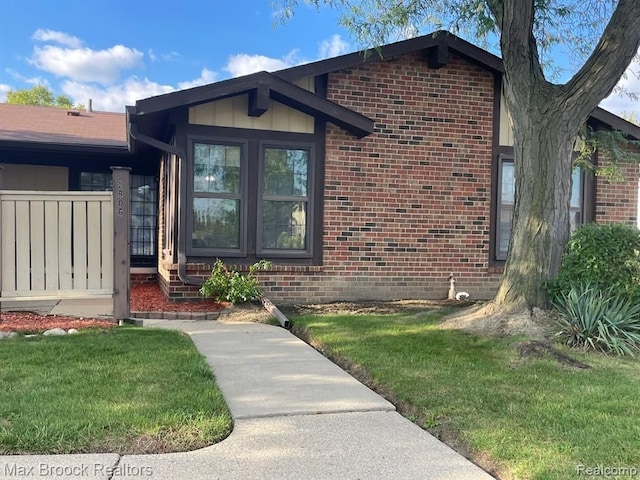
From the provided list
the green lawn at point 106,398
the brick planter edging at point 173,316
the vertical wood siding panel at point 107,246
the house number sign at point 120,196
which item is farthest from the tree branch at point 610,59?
the vertical wood siding panel at point 107,246

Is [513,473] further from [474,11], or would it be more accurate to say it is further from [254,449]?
[474,11]

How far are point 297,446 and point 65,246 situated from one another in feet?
15.6

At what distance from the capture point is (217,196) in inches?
324

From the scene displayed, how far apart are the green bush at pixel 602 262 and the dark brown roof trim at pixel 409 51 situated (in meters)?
4.03

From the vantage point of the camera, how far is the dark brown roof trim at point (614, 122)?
9.29 m

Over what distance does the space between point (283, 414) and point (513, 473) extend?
1514 mm

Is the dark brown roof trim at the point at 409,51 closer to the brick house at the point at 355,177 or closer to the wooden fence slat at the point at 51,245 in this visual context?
the brick house at the point at 355,177

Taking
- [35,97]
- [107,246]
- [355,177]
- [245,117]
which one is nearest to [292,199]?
[355,177]

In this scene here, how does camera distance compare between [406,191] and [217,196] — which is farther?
[406,191]

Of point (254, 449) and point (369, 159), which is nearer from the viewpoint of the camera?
point (254, 449)

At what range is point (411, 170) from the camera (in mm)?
9031

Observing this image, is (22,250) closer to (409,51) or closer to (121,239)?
(121,239)

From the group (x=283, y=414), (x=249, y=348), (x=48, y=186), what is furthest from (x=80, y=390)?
(x=48, y=186)

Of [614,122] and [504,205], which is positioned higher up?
[614,122]
